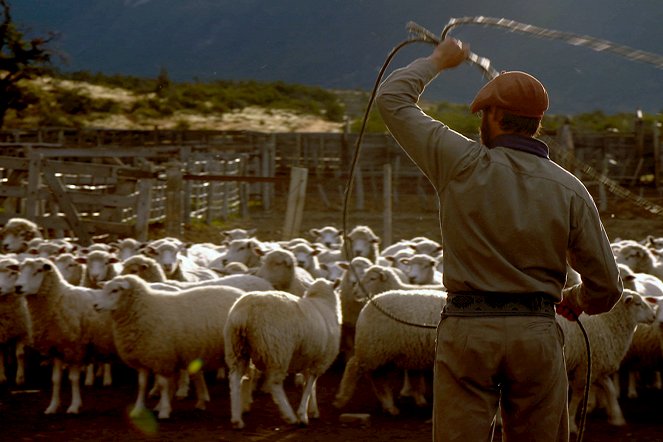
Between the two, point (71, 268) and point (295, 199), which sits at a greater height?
point (295, 199)

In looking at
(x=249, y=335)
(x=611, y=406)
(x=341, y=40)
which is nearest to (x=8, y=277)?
(x=249, y=335)

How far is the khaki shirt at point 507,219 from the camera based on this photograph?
374 cm

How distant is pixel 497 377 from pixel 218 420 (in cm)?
508

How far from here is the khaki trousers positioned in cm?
371

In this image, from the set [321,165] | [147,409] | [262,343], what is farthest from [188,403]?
[321,165]

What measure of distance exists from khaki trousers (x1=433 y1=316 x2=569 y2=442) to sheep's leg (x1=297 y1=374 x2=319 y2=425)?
463 cm

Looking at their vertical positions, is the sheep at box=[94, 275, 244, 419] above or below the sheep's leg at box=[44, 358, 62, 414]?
above

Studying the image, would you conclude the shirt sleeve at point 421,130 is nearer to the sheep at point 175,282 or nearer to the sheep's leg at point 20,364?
the sheep at point 175,282

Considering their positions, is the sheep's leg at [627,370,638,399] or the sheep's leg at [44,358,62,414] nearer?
the sheep's leg at [44,358,62,414]

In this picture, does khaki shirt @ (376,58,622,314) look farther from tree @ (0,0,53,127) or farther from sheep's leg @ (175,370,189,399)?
Result: tree @ (0,0,53,127)

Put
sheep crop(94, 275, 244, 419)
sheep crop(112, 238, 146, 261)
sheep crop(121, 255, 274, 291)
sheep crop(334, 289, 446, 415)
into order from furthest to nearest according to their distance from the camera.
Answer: sheep crop(112, 238, 146, 261) < sheep crop(121, 255, 274, 291) < sheep crop(334, 289, 446, 415) < sheep crop(94, 275, 244, 419)

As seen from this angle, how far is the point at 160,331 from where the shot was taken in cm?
879

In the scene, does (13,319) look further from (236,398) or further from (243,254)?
(243,254)

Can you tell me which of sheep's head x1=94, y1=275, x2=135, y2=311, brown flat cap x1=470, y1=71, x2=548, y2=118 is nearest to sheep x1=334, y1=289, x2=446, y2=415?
sheep's head x1=94, y1=275, x2=135, y2=311
